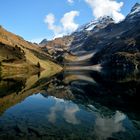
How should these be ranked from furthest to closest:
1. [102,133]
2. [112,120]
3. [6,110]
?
[6,110]
[112,120]
[102,133]

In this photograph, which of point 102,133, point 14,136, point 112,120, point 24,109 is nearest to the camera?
point 14,136

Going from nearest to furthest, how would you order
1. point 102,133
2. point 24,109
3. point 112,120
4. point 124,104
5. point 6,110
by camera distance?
point 102,133
point 112,120
point 6,110
point 24,109
point 124,104

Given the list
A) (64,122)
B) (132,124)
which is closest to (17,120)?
(64,122)

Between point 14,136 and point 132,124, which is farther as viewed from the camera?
point 132,124

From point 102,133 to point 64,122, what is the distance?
9.96 meters

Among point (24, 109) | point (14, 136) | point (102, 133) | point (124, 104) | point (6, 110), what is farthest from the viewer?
point (124, 104)

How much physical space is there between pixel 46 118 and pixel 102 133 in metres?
15.3

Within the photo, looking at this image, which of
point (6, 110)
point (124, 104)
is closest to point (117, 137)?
point (6, 110)

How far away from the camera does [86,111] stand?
70188mm

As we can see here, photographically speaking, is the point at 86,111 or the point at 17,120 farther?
the point at 86,111

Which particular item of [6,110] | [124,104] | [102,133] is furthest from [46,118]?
[124,104]

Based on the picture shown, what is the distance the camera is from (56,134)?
46594mm

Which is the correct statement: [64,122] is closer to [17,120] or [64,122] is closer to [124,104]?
[17,120]

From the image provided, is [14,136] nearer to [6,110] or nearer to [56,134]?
[56,134]
